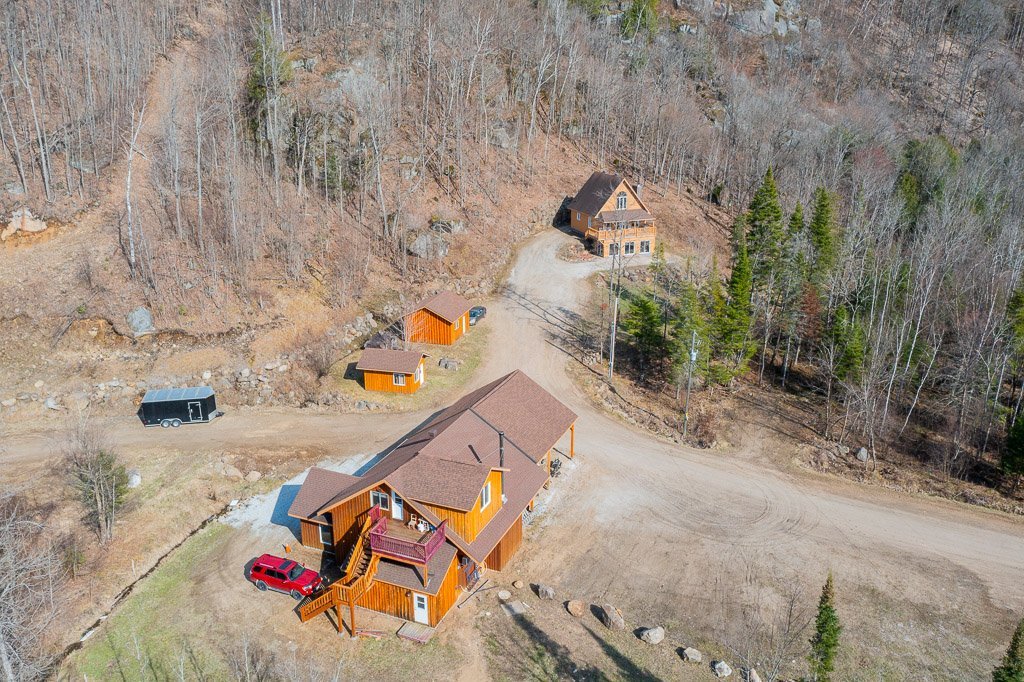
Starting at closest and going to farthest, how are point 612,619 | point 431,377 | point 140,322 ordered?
point 612,619
point 140,322
point 431,377

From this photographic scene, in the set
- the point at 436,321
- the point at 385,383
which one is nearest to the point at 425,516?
the point at 385,383

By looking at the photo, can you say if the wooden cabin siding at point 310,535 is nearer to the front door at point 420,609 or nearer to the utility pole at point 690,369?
the front door at point 420,609

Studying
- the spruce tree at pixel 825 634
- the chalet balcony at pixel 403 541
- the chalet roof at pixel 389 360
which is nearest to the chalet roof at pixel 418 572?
the chalet balcony at pixel 403 541

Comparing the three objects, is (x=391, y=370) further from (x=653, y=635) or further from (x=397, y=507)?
(x=653, y=635)

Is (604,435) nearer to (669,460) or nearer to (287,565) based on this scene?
(669,460)

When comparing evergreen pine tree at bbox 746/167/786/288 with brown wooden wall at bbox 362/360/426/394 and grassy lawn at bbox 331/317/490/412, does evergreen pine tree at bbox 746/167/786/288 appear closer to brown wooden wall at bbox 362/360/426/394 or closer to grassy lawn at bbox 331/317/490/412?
grassy lawn at bbox 331/317/490/412
